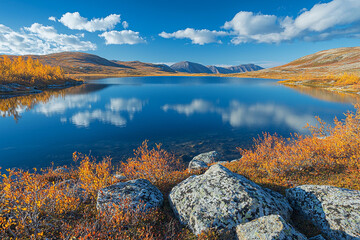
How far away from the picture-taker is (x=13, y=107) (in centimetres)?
5706

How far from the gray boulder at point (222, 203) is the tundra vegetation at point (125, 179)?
1.72 feet

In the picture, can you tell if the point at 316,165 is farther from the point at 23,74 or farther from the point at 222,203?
the point at 23,74

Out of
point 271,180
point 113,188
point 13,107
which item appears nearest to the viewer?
point 113,188

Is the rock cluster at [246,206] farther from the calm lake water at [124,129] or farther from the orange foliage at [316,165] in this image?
the calm lake water at [124,129]

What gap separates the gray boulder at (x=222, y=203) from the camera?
7.81 meters

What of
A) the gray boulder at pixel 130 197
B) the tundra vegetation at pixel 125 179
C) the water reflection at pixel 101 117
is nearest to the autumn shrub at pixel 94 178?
the tundra vegetation at pixel 125 179

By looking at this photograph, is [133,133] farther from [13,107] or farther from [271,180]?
[13,107]

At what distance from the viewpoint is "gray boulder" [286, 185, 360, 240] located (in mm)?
7344

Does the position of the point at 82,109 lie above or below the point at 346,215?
below

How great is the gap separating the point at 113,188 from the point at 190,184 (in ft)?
14.4

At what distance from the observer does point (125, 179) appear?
1436 centimetres

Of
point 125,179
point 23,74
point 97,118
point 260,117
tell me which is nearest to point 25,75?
point 23,74

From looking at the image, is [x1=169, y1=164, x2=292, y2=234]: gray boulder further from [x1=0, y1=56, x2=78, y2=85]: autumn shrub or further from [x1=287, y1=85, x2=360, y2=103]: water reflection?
[x1=0, y1=56, x2=78, y2=85]: autumn shrub

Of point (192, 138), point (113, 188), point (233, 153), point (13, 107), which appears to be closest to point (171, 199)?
point (113, 188)
